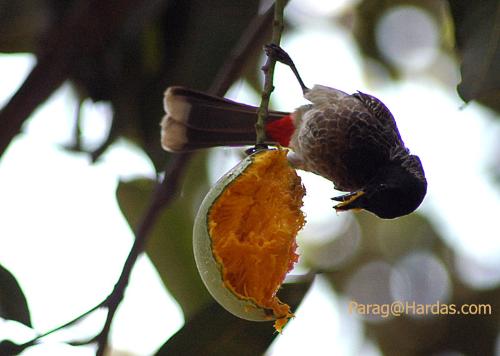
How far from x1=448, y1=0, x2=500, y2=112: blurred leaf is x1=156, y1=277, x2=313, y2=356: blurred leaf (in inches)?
31.0

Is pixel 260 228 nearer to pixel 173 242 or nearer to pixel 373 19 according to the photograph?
pixel 173 242

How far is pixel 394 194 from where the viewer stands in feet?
8.36

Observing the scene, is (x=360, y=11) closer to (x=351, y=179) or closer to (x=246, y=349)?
(x=351, y=179)

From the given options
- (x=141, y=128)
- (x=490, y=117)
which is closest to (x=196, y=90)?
(x=141, y=128)

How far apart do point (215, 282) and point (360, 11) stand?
279 centimetres

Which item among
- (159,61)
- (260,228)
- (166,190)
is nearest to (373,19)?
(159,61)

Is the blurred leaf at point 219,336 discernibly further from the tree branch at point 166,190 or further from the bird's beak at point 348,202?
the bird's beak at point 348,202

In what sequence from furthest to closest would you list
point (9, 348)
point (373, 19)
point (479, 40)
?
1. point (373, 19)
2. point (479, 40)
3. point (9, 348)

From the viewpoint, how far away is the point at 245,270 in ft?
5.56

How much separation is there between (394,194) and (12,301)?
4.02 ft

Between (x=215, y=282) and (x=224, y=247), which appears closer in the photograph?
(x=215, y=282)

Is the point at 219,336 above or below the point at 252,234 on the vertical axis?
below

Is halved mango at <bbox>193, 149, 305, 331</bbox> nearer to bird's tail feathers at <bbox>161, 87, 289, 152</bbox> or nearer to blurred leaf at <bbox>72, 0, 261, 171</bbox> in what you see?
bird's tail feathers at <bbox>161, 87, 289, 152</bbox>

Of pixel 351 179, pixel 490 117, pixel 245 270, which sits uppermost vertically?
pixel 245 270
